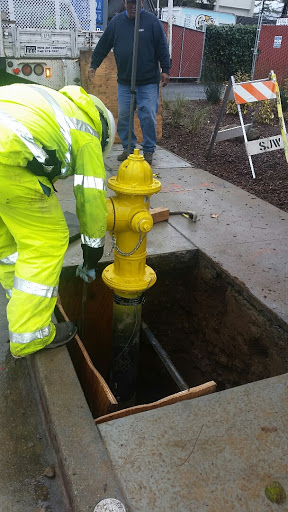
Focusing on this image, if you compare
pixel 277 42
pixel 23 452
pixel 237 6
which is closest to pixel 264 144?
pixel 23 452

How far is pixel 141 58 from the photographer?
503 centimetres

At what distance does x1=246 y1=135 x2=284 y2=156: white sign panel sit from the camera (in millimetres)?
5555

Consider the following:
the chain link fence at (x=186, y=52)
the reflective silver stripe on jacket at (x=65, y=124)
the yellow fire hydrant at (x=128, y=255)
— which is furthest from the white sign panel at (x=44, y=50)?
the chain link fence at (x=186, y=52)

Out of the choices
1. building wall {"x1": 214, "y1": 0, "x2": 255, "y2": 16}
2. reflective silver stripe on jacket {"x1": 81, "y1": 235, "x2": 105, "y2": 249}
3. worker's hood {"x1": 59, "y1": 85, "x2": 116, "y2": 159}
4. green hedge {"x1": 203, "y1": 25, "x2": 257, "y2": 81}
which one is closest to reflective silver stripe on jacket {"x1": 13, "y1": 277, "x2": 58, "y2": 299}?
reflective silver stripe on jacket {"x1": 81, "y1": 235, "x2": 105, "y2": 249}

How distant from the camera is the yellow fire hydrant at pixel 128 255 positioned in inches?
85.2

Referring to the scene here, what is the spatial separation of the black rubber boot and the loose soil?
3032 millimetres

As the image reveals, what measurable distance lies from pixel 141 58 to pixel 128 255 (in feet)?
11.7

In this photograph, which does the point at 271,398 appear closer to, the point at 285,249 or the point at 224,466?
the point at 224,466

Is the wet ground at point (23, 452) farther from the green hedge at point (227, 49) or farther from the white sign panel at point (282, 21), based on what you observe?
the green hedge at point (227, 49)

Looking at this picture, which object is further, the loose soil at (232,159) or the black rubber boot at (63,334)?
the loose soil at (232,159)

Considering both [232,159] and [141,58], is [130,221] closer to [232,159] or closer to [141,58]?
[141,58]

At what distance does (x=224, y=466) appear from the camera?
155cm

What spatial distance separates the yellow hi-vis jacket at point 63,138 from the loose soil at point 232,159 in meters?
2.99

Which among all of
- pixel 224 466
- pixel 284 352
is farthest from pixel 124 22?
pixel 224 466
